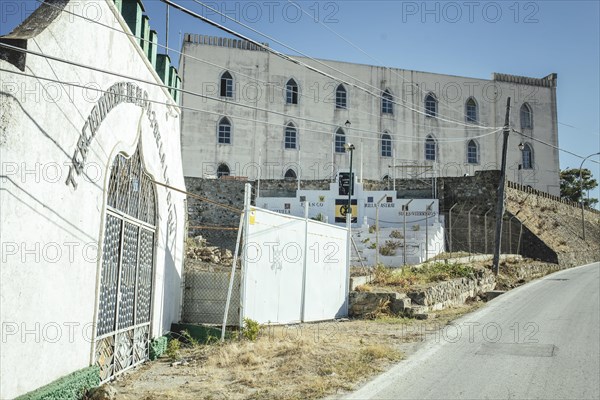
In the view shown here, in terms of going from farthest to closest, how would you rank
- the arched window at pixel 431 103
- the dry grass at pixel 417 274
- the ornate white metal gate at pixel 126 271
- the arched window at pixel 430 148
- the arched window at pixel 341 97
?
the arched window at pixel 431 103
the arched window at pixel 430 148
the arched window at pixel 341 97
the dry grass at pixel 417 274
the ornate white metal gate at pixel 126 271

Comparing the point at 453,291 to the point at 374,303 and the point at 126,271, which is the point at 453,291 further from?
the point at 126,271

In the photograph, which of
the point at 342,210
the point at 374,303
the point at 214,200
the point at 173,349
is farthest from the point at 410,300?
the point at 214,200

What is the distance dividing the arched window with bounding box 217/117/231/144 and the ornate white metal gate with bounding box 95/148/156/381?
28.3 m

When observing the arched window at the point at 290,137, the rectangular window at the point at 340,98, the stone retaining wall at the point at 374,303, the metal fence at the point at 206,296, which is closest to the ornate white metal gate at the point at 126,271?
the metal fence at the point at 206,296

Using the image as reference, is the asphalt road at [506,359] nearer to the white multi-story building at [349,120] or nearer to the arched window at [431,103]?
the white multi-story building at [349,120]

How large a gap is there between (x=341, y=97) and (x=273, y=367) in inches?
1345

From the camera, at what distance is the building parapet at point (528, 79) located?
45303 millimetres

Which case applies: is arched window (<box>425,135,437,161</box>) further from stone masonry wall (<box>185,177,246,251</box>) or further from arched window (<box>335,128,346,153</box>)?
stone masonry wall (<box>185,177,246,251</box>)

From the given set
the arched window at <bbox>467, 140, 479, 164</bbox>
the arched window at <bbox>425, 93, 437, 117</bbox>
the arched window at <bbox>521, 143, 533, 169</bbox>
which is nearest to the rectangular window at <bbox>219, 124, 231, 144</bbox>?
the arched window at <bbox>425, 93, 437, 117</bbox>

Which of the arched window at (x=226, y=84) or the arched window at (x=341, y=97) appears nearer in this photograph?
the arched window at (x=226, y=84)

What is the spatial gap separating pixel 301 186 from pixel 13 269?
27.5m

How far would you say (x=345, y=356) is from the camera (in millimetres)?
9148

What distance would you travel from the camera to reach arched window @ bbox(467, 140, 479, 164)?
4378cm

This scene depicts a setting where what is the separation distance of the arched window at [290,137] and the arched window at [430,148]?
33.4 ft
